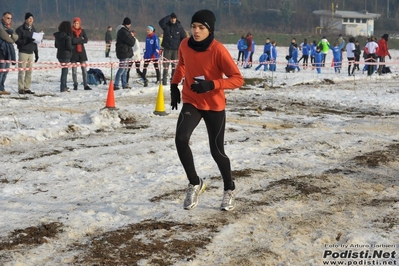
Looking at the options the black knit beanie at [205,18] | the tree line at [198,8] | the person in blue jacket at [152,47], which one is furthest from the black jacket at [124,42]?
the tree line at [198,8]

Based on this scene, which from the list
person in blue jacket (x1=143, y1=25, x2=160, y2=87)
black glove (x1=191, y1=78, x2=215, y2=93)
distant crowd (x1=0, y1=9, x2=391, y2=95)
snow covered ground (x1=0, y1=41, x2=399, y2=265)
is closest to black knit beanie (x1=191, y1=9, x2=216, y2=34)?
black glove (x1=191, y1=78, x2=215, y2=93)

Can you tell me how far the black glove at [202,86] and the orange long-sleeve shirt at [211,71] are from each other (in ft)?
0.32

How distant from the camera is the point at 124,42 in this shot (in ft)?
52.9

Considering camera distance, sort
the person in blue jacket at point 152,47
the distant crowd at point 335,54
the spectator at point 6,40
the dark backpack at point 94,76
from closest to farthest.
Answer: the spectator at point 6,40 → the dark backpack at point 94,76 → the person in blue jacket at point 152,47 → the distant crowd at point 335,54

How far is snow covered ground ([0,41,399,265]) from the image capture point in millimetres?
4773

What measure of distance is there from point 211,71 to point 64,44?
997 cm

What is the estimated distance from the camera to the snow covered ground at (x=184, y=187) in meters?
4.77

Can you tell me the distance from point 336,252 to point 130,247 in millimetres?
1540

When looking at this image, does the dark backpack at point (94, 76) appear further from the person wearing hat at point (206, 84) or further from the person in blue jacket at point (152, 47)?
the person wearing hat at point (206, 84)

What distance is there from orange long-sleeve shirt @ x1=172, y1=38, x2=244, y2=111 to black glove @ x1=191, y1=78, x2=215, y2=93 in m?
0.10

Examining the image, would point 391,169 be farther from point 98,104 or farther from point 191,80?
point 98,104

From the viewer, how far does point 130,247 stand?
4797 mm

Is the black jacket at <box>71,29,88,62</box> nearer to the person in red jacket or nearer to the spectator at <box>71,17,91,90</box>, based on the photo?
the spectator at <box>71,17,91,90</box>

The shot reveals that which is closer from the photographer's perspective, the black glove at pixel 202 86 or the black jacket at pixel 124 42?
the black glove at pixel 202 86
